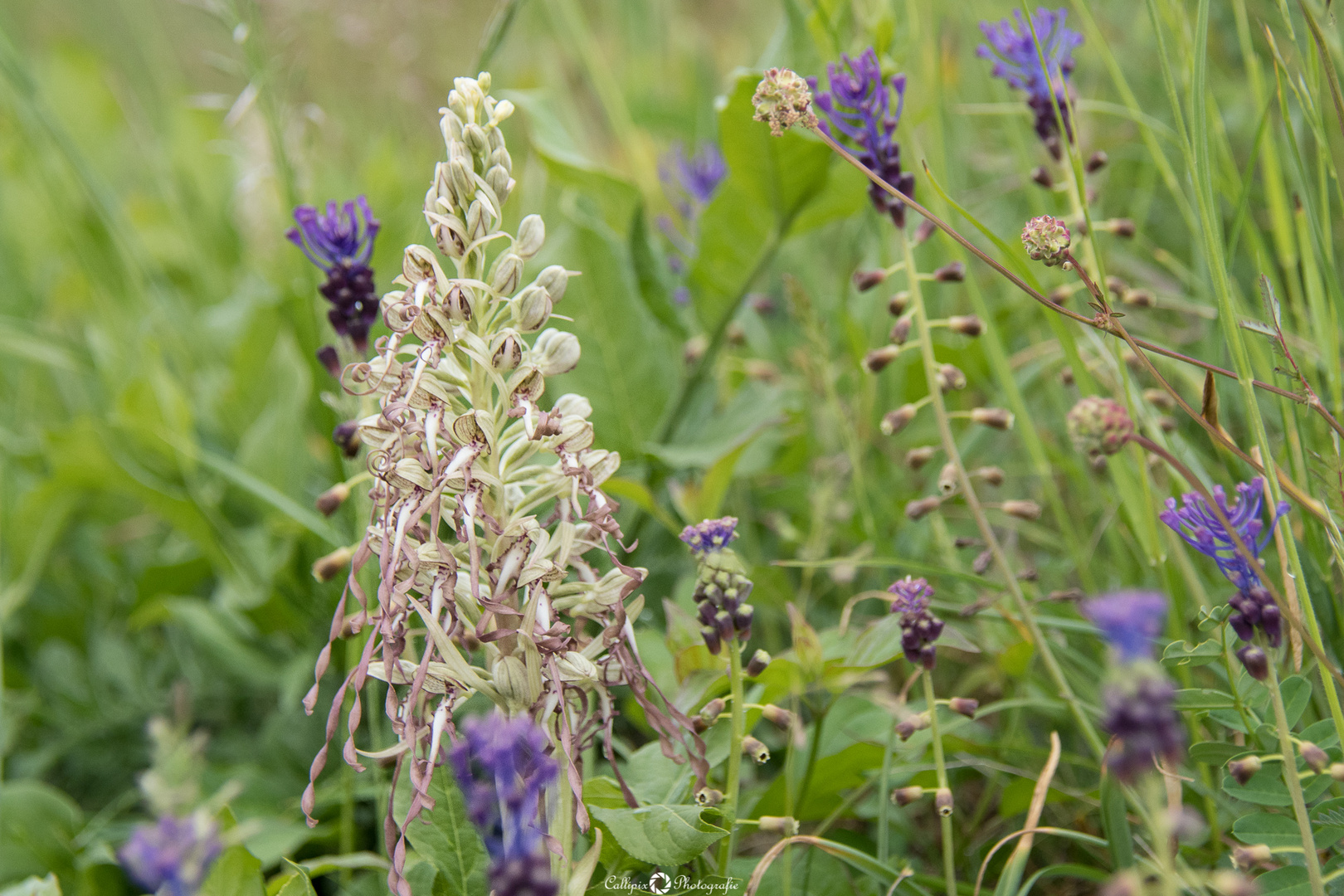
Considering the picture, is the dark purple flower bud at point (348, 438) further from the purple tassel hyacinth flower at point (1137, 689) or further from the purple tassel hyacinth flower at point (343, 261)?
the purple tassel hyacinth flower at point (1137, 689)

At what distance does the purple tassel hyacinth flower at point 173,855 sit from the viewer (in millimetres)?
542

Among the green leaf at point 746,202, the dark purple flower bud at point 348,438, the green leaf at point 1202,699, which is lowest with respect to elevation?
the green leaf at point 1202,699

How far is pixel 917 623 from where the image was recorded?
38.0 inches

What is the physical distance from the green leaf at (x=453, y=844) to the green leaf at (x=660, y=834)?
0.15 metres

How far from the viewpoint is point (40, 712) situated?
1744 millimetres

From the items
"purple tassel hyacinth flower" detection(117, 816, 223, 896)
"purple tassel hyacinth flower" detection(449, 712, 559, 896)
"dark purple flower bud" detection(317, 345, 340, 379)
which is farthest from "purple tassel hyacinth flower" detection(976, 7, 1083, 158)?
"purple tassel hyacinth flower" detection(117, 816, 223, 896)

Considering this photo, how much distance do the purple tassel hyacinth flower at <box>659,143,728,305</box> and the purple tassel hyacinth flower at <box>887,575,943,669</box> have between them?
3.32 feet

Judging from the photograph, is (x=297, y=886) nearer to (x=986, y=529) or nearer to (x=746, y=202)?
(x=986, y=529)

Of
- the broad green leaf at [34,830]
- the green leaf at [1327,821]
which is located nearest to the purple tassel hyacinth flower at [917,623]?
the green leaf at [1327,821]

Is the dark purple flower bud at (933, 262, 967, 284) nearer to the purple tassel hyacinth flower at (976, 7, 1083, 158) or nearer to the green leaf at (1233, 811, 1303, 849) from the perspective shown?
the purple tassel hyacinth flower at (976, 7, 1083, 158)

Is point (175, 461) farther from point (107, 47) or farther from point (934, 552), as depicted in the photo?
point (107, 47)

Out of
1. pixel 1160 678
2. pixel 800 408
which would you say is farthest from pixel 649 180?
pixel 1160 678

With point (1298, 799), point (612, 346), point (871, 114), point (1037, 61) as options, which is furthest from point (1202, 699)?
point (612, 346)

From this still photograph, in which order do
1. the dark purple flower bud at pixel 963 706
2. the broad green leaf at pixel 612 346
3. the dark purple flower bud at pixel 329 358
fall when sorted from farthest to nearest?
the broad green leaf at pixel 612 346 → the dark purple flower bud at pixel 329 358 → the dark purple flower bud at pixel 963 706
